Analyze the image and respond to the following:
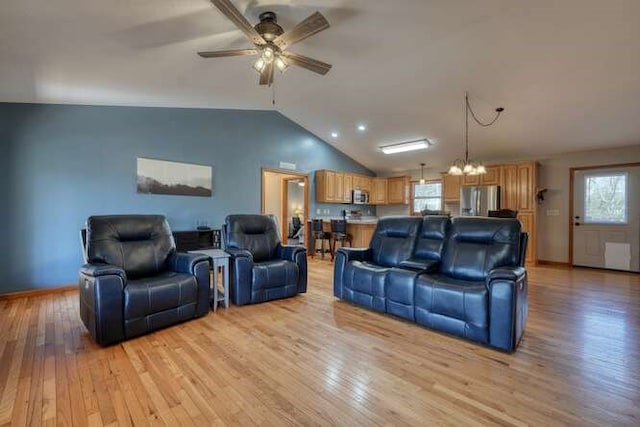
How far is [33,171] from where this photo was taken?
3705mm

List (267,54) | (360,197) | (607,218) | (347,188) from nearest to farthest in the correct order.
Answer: (267,54) < (607,218) < (347,188) < (360,197)

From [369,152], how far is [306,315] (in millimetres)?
5318

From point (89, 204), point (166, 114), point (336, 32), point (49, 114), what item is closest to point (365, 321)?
point (336, 32)

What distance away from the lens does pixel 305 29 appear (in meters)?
2.32

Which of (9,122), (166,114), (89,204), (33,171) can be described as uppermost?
(166,114)

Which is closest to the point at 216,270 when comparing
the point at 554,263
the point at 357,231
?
the point at 357,231

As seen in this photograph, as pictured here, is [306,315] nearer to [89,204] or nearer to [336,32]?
[336,32]

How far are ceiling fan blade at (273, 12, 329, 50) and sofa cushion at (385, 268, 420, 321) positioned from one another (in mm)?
2265

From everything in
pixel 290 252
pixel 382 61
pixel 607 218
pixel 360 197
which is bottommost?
pixel 290 252

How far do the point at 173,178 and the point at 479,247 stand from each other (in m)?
4.58

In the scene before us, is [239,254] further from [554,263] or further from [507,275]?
[554,263]

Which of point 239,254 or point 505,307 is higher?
point 239,254

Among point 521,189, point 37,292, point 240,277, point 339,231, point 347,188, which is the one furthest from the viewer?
point 347,188

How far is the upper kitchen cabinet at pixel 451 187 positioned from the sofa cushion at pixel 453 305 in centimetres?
474
